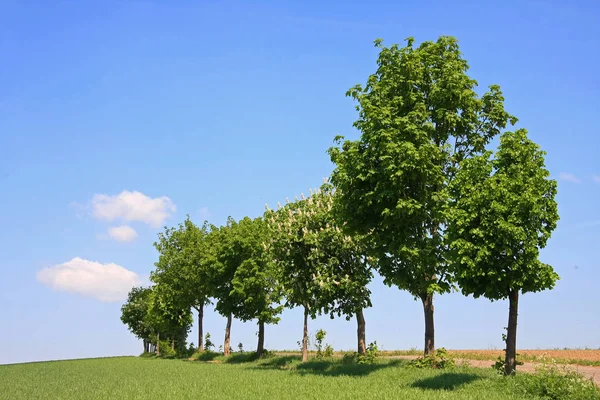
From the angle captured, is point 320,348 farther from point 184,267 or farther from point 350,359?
point 184,267

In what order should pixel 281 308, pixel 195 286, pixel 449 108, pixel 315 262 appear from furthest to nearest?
pixel 195 286
pixel 281 308
pixel 315 262
pixel 449 108

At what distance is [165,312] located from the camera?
249 ft

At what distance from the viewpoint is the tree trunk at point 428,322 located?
31.0 metres

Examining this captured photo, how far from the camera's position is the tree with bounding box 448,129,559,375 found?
22.6m

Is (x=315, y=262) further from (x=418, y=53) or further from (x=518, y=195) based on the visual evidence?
(x=518, y=195)

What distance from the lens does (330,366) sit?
36.5 metres

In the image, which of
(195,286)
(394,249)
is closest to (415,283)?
(394,249)

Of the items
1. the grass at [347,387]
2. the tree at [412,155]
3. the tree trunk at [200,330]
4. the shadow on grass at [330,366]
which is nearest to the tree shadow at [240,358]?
the shadow on grass at [330,366]

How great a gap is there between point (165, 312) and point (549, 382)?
205ft

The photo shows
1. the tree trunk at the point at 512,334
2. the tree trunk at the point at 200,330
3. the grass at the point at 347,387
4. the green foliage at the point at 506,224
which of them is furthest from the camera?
the tree trunk at the point at 200,330

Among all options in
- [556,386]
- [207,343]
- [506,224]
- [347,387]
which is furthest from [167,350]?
[556,386]

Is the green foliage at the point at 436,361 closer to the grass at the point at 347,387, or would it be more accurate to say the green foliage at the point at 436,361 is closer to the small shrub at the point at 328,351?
the grass at the point at 347,387

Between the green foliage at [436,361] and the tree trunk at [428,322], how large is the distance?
68 centimetres

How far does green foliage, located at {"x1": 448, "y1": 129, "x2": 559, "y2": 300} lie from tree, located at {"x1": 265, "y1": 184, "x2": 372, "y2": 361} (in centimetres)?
1347
